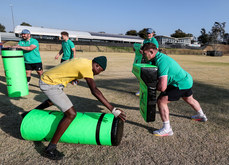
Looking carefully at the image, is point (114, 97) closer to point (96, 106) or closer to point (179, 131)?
point (96, 106)

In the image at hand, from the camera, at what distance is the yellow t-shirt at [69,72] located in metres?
2.43

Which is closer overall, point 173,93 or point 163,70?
point 163,70

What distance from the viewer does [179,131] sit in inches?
133

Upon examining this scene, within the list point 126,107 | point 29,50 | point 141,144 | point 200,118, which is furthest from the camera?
point 29,50

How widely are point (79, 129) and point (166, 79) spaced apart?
1709mm

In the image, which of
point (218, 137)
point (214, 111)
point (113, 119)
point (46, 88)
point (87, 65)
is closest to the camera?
point (87, 65)

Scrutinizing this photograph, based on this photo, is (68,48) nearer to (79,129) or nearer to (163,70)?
(79,129)

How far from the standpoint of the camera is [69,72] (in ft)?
8.27

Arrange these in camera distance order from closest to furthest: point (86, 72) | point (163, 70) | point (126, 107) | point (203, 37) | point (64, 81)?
point (86, 72) < point (64, 81) < point (163, 70) < point (126, 107) < point (203, 37)

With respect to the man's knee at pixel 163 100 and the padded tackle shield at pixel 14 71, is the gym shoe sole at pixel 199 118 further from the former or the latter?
the padded tackle shield at pixel 14 71

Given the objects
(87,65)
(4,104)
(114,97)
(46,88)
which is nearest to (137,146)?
(87,65)

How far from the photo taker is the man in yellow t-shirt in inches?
95.4

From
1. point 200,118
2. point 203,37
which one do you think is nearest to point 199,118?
point 200,118

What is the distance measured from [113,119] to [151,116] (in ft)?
2.24
